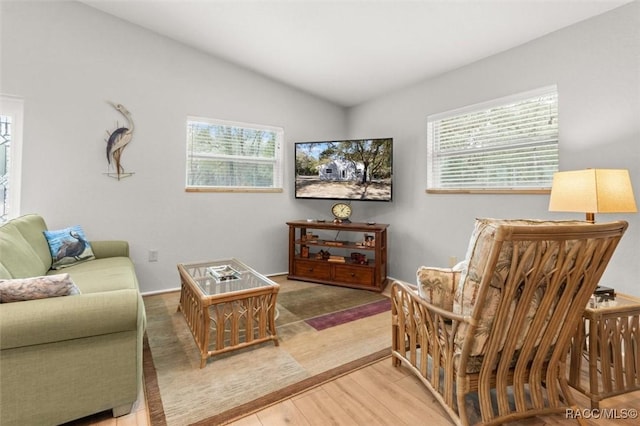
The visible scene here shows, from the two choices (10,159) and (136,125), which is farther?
(136,125)

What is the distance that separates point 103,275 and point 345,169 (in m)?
2.77

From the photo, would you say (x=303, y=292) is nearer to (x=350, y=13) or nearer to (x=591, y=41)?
(x=350, y=13)

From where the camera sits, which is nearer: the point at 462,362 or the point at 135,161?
the point at 462,362

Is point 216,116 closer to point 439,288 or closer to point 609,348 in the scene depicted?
point 439,288

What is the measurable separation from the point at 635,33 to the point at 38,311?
3903mm

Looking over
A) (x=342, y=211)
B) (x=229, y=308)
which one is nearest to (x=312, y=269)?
(x=342, y=211)

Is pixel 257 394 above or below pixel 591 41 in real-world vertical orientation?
below

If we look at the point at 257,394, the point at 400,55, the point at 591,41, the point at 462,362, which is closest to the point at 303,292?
the point at 257,394

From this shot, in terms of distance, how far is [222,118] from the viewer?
3.75m

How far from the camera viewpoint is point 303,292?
3.42 meters

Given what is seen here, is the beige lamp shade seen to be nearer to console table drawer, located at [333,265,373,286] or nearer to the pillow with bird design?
console table drawer, located at [333,265,373,286]

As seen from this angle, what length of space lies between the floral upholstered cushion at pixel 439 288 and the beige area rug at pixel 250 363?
→ 778 millimetres

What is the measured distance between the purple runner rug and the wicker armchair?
112 cm

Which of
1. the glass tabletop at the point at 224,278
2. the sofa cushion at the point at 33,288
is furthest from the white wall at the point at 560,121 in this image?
the sofa cushion at the point at 33,288
